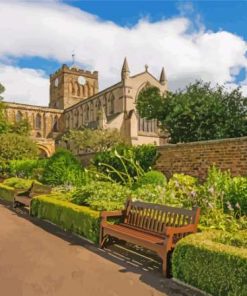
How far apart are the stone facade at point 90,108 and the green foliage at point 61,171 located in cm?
1677

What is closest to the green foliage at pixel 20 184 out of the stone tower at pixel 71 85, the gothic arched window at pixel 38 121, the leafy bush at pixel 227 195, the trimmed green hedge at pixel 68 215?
the trimmed green hedge at pixel 68 215

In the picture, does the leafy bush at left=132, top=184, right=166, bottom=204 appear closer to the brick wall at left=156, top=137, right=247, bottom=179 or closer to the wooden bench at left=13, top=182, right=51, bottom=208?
the brick wall at left=156, top=137, right=247, bottom=179

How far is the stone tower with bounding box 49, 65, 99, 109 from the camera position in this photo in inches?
3354

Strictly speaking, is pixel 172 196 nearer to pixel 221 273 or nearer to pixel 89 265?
pixel 89 265

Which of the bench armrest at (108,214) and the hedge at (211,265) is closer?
the hedge at (211,265)

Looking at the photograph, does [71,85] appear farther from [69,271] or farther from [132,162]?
[69,271]

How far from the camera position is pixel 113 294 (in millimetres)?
5000

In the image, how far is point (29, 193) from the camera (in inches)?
568

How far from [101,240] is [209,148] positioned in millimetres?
6059

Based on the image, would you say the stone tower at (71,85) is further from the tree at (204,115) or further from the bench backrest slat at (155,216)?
the bench backrest slat at (155,216)

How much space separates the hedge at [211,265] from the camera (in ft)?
14.7

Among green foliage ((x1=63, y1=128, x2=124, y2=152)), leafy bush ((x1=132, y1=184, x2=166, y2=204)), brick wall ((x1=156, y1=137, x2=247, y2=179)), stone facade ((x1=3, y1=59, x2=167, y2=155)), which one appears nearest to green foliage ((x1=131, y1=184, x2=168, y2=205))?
leafy bush ((x1=132, y1=184, x2=166, y2=204))

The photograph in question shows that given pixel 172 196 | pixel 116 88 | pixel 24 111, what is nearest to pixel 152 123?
pixel 116 88

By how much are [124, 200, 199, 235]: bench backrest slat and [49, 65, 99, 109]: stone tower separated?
78176 millimetres
